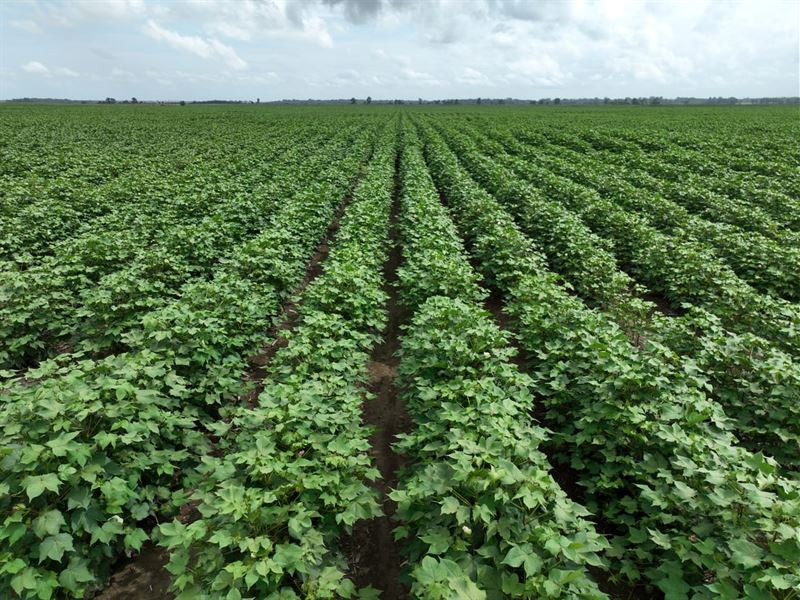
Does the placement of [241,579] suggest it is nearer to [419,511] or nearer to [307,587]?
[307,587]

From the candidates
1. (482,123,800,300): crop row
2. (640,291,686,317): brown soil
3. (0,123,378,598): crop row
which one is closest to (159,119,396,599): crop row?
(0,123,378,598): crop row

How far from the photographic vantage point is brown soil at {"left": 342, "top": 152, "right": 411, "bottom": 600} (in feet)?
13.3

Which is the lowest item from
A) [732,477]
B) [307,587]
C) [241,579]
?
Answer: [307,587]

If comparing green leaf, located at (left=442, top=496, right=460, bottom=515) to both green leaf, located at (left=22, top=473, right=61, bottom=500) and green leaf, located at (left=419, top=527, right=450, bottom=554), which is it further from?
green leaf, located at (left=22, top=473, right=61, bottom=500)

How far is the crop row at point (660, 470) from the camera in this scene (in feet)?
9.88

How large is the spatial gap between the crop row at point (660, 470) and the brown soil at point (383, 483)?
200 centimetres

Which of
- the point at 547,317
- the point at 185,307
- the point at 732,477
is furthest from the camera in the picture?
the point at 547,317

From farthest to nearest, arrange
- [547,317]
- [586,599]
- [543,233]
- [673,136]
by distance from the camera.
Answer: [673,136] < [543,233] < [547,317] < [586,599]

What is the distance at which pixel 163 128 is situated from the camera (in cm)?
4434

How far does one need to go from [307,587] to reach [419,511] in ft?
3.32

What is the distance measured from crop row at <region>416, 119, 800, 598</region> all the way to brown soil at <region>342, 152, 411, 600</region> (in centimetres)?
200

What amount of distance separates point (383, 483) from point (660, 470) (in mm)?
2926

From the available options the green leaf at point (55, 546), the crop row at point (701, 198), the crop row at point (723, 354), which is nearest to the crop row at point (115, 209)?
the green leaf at point (55, 546)

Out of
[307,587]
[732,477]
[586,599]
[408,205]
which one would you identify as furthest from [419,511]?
[408,205]
